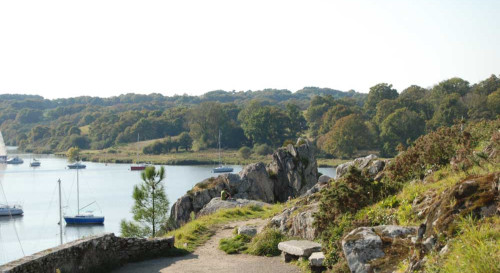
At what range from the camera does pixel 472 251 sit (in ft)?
23.2

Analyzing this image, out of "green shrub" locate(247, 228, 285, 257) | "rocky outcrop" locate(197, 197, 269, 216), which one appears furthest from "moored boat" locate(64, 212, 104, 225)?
"green shrub" locate(247, 228, 285, 257)

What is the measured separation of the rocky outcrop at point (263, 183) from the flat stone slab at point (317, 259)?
1491 centimetres

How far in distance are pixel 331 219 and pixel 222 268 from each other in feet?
9.17

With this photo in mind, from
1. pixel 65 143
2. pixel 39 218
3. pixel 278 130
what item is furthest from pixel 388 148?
pixel 65 143

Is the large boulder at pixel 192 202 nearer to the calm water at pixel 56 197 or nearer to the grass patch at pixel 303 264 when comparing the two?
the calm water at pixel 56 197

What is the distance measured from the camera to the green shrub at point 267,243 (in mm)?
14242

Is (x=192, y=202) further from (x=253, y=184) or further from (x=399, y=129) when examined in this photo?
(x=399, y=129)

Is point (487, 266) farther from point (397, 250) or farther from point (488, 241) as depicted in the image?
point (397, 250)

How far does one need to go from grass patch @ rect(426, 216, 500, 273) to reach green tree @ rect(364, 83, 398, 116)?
12320 cm

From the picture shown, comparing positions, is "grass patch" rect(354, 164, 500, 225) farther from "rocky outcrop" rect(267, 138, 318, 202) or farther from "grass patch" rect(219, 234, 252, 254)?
"rocky outcrop" rect(267, 138, 318, 202)

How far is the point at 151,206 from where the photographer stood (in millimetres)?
35156

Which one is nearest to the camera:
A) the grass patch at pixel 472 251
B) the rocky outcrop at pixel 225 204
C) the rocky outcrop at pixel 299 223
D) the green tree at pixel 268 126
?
the grass patch at pixel 472 251

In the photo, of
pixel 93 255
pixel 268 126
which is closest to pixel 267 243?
pixel 93 255

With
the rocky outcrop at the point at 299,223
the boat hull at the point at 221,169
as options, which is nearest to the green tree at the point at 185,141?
the boat hull at the point at 221,169
